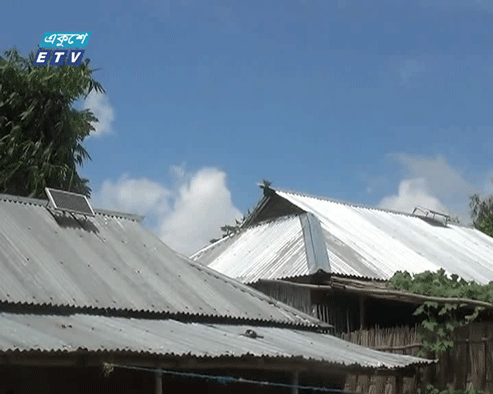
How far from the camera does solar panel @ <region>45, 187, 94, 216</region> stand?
14.7m

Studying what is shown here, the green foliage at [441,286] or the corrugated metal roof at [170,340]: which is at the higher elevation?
the green foliage at [441,286]

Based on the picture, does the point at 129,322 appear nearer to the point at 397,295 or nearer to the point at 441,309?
the point at 397,295

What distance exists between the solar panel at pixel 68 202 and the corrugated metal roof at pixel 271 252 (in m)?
5.28

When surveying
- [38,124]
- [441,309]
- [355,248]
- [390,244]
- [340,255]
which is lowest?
[441,309]

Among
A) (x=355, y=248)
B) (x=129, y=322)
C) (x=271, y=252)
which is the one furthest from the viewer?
(x=271, y=252)

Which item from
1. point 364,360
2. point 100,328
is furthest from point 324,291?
point 100,328

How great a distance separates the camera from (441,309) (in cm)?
1579

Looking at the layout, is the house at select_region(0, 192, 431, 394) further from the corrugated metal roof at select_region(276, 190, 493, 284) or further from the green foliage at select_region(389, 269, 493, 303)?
the corrugated metal roof at select_region(276, 190, 493, 284)

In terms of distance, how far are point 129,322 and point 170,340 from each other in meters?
1.04

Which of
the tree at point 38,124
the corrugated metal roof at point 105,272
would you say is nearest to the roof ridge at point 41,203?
the corrugated metal roof at point 105,272

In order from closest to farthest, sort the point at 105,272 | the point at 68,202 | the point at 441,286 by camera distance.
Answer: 1. the point at 105,272
2. the point at 68,202
3. the point at 441,286

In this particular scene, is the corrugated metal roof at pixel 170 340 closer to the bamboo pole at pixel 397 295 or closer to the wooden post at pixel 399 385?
the wooden post at pixel 399 385

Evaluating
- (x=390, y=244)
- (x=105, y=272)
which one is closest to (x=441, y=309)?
(x=390, y=244)

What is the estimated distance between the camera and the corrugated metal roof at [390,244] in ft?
63.7
